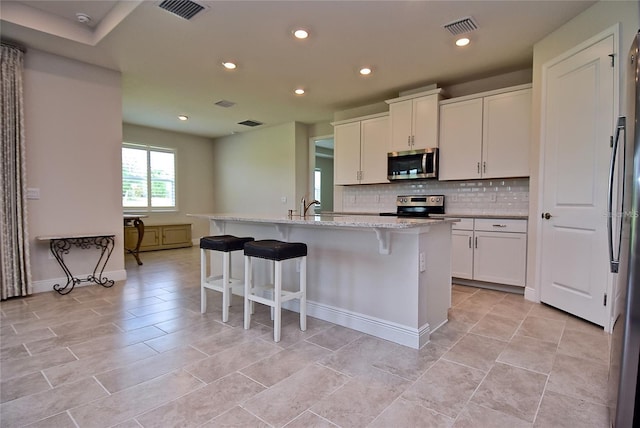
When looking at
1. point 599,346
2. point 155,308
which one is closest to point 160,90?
point 155,308

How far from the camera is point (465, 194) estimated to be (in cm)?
443

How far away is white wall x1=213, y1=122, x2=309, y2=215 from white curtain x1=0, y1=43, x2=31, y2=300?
159 inches

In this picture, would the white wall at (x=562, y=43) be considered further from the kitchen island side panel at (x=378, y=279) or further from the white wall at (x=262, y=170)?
the white wall at (x=262, y=170)

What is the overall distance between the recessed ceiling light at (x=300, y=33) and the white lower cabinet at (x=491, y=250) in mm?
2721

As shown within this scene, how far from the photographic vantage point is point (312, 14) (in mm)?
2840

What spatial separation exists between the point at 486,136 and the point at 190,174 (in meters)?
6.46

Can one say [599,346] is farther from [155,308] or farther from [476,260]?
[155,308]

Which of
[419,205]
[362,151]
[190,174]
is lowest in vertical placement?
[419,205]

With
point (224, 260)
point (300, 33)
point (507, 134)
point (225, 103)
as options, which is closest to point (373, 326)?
point (224, 260)

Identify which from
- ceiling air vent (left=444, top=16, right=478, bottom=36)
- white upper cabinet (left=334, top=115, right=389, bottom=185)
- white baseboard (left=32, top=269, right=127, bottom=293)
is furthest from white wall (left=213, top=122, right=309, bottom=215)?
ceiling air vent (left=444, top=16, right=478, bottom=36)

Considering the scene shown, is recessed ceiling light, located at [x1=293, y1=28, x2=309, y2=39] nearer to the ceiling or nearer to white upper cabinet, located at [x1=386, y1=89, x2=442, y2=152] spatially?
the ceiling

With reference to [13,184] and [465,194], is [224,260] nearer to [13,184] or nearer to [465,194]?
[13,184]

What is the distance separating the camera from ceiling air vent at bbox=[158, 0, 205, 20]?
2.67m

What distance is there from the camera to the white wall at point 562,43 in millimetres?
2467
